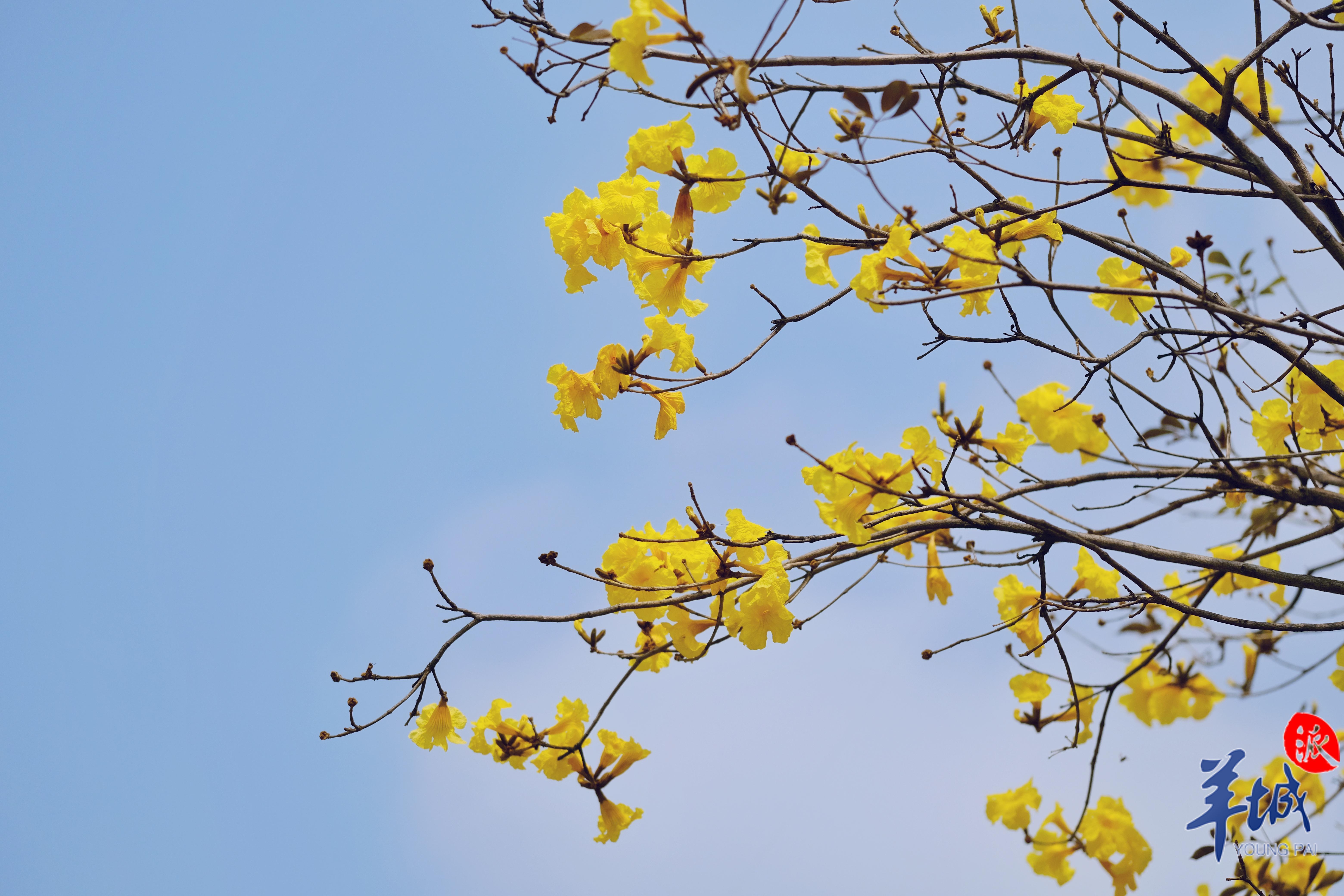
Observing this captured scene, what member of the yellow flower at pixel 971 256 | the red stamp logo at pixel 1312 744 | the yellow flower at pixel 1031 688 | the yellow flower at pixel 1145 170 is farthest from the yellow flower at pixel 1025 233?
the red stamp logo at pixel 1312 744

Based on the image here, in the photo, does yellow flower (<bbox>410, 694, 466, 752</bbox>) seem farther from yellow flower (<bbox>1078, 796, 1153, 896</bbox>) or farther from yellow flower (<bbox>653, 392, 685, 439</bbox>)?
yellow flower (<bbox>1078, 796, 1153, 896</bbox>)

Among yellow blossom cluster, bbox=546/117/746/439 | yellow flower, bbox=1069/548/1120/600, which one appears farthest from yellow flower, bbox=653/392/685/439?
yellow flower, bbox=1069/548/1120/600

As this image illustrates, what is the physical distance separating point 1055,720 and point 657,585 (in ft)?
6.00

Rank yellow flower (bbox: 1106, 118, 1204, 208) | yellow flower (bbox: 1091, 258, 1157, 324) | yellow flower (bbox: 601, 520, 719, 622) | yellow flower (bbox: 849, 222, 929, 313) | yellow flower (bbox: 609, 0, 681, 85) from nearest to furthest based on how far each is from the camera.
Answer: yellow flower (bbox: 609, 0, 681, 85)
yellow flower (bbox: 849, 222, 929, 313)
yellow flower (bbox: 601, 520, 719, 622)
yellow flower (bbox: 1091, 258, 1157, 324)
yellow flower (bbox: 1106, 118, 1204, 208)

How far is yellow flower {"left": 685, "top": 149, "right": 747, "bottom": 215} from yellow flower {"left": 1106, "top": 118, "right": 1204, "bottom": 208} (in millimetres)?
1712

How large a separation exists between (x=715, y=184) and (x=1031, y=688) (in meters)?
2.29

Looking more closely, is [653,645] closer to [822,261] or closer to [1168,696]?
[822,261]

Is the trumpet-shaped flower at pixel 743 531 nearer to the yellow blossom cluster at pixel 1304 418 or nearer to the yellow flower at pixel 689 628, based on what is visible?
the yellow flower at pixel 689 628

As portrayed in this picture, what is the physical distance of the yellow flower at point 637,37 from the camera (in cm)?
186

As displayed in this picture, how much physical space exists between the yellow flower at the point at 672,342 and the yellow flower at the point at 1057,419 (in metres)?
0.95

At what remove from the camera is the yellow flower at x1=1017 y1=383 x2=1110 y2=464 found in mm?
2328

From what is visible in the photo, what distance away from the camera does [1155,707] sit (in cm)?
379

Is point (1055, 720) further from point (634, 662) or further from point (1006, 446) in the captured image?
point (634, 662)

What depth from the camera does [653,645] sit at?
2873mm
